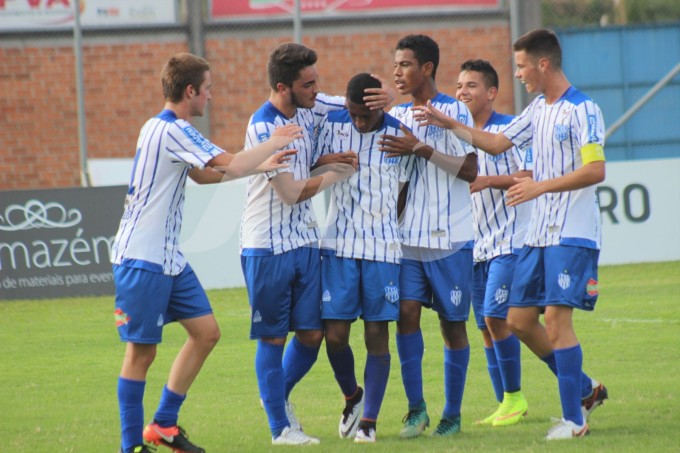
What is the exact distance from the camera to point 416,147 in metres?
6.23

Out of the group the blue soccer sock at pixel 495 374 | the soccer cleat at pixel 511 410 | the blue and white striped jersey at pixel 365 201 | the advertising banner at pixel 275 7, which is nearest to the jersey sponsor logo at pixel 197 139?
the blue and white striped jersey at pixel 365 201

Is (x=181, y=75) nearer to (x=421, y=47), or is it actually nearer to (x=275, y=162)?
(x=275, y=162)

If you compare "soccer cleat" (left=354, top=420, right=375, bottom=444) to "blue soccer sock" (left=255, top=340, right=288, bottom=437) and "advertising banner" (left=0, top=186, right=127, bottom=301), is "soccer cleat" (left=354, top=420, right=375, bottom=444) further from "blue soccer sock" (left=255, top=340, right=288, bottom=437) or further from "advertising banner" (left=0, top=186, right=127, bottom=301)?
"advertising banner" (left=0, top=186, right=127, bottom=301)

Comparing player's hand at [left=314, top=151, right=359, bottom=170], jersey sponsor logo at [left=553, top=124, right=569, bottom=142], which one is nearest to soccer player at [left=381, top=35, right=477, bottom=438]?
player's hand at [left=314, top=151, right=359, bottom=170]

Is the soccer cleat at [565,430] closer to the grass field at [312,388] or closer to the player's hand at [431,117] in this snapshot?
the grass field at [312,388]

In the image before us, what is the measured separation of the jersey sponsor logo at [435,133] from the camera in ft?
21.1

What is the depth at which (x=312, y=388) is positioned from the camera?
8078 millimetres

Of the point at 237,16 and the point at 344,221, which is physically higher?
the point at 237,16

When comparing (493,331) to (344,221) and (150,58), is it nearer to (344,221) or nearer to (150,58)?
(344,221)

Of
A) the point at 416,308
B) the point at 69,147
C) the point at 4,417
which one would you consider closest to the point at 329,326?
the point at 416,308

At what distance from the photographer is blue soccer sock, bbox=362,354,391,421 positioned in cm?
615

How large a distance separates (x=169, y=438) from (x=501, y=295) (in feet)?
7.24

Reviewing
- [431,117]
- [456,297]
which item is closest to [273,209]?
[431,117]

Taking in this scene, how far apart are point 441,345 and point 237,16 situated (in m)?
10.6
